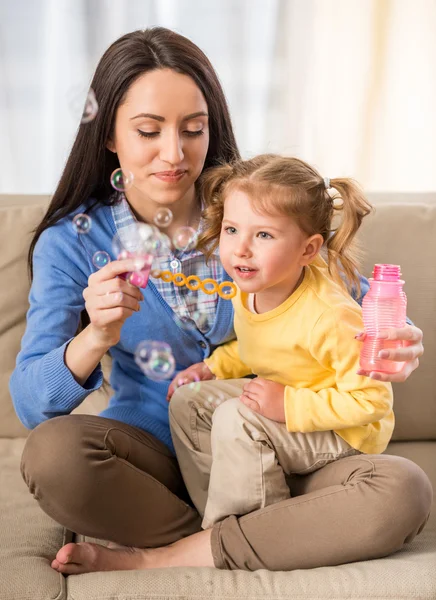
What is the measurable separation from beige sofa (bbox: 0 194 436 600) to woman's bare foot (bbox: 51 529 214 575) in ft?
0.10

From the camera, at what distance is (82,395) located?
1.31 metres

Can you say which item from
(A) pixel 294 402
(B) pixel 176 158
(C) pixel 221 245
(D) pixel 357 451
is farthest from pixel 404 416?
(B) pixel 176 158

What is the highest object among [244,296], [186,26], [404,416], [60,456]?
[186,26]

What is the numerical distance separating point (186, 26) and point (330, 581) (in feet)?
6.00

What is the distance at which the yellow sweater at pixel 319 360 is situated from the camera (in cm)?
121

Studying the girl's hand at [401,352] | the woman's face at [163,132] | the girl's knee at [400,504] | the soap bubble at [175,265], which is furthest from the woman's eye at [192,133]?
the girl's knee at [400,504]

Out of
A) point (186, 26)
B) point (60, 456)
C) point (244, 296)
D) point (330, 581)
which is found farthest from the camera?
point (186, 26)

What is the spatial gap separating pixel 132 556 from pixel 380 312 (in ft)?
1.86

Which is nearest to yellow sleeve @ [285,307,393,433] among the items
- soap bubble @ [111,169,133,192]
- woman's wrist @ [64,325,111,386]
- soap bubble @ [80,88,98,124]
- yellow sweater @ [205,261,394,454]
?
yellow sweater @ [205,261,394,454]

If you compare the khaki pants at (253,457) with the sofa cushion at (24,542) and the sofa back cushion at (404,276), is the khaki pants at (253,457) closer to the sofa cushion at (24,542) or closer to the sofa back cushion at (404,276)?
the sofa cushion at (24,542)

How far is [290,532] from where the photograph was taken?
1231 millimetres

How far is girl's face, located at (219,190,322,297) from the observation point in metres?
1.21

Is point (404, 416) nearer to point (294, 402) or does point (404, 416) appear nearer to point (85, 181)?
point (294, 402)

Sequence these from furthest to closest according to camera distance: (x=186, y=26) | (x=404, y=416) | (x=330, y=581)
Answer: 1. (x=186, y=26)
2. (x=404, y=416)
3. (x=330, y=581)
